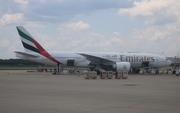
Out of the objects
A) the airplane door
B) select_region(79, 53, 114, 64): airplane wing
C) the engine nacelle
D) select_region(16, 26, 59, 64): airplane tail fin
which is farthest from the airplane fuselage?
the engine nacelle

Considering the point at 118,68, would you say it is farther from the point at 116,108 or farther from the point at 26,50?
the point at 116,108

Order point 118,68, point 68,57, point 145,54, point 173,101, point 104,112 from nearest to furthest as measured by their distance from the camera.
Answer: point 104,112
point 173,101
point 118,68
point 68,57
point 145,54

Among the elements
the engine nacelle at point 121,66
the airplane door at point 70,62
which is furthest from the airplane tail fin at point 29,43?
the engine nacelle at point 121,66

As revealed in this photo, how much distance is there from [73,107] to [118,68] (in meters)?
34.0

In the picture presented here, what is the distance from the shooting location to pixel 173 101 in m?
15.9

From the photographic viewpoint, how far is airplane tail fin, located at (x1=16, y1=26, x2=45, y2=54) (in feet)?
162

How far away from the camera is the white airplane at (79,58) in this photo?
161ft

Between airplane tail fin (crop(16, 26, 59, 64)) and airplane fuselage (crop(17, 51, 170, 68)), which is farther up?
airplane tail fin (crop(16, 26, 59, 64))

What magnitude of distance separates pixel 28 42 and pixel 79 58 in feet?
28.1

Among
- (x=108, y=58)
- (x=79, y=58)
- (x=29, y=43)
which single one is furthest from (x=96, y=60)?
(x=29, y=43)

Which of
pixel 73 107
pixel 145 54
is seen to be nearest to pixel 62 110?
pixel 73 107

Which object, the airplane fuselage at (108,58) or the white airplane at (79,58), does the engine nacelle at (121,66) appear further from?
the airplane fuselage at (108,58)

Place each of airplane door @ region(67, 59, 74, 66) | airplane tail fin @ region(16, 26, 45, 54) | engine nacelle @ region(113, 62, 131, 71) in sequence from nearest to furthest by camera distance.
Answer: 1. engine nacelle @ region(113, 62, 131, 71)
2. airplane tail fin @ region(16, 26, 45, 54)
3. airplane door @ region(67, 59, 74, 66)

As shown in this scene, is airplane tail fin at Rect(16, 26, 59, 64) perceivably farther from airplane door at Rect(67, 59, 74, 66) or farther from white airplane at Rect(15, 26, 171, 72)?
airplane door at Rect(67, 59, 74, 66)
